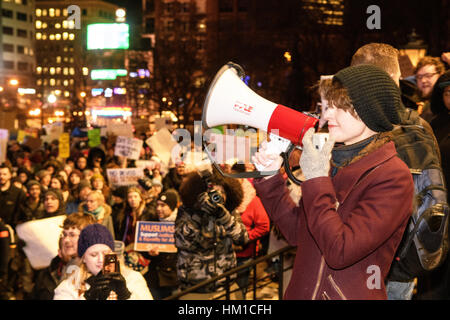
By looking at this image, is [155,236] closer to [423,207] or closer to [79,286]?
[79,286]

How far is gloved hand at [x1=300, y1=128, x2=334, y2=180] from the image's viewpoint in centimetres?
157

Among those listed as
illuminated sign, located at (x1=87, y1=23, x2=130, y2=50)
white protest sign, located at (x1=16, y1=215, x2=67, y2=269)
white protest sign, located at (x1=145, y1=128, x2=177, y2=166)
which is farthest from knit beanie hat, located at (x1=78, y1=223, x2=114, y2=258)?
illuminated sign, located at (x1=87, y1=23, x2=130, y2=50)

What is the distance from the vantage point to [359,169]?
5.36 feet

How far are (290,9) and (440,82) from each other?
48.5 feet

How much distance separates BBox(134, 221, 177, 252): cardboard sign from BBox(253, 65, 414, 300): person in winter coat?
11.5ft

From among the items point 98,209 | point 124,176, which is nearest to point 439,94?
point 98,209

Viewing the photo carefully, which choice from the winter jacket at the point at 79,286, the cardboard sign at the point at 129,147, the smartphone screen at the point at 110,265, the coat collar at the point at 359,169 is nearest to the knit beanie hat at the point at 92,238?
the winter jacket at the point at 79,286

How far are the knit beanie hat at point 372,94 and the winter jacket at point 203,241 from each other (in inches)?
105

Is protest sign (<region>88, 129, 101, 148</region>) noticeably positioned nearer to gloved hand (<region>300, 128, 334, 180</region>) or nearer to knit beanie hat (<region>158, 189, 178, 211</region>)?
knit beanie hat (<region>158, 189, 178, 211</region>)

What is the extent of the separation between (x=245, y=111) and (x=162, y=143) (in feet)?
21.8

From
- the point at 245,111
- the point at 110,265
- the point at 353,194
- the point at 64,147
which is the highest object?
the point at 245,111

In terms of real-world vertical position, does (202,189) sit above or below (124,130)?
above

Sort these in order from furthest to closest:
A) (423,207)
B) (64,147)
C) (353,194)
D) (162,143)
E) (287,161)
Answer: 1. (64,147)
2. (162,143)
3. (423,207)
4. (287,161)
5. (353,194)
